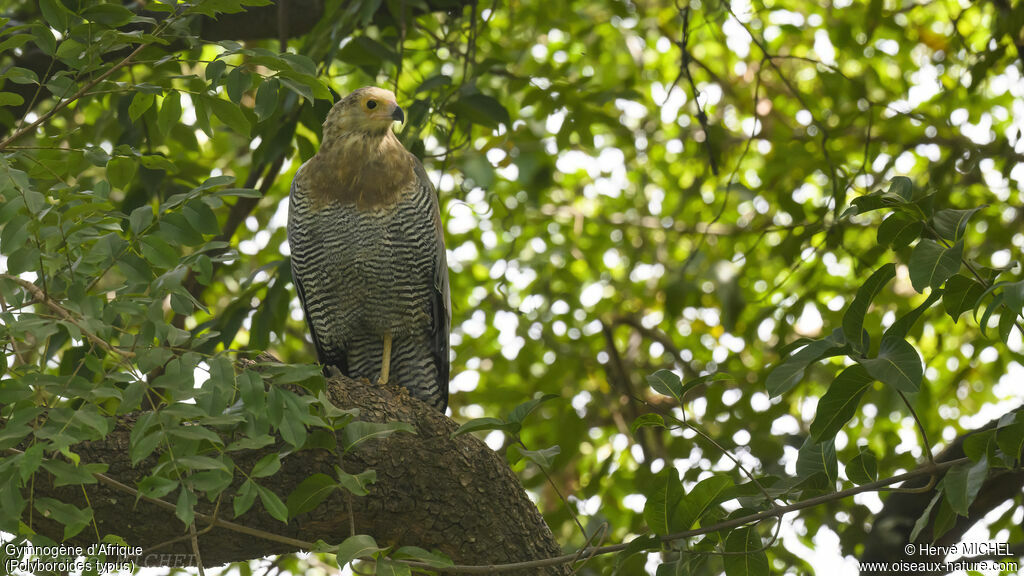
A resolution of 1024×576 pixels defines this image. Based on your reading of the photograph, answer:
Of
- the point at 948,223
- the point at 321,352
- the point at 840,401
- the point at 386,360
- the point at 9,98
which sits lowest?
the point at 840,401

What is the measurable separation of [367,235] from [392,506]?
1476mm

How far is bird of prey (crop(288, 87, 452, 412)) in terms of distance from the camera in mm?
4195

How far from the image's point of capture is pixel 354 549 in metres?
2.11

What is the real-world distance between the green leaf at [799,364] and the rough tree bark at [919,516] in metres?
1.75

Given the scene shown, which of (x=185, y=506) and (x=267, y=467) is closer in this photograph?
(x=185, y=506)

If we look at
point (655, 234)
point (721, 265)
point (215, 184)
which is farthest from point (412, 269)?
point (655, 234)

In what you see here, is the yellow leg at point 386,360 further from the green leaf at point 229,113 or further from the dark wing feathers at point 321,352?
the green leaf at point 229,113

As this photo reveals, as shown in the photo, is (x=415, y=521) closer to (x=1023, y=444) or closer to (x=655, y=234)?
(x=1023, y=444)

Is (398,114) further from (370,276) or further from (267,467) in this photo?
(267,467)

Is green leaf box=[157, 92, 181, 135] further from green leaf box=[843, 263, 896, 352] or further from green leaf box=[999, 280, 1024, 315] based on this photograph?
green leaf box=[999, 280, 1024, 315]

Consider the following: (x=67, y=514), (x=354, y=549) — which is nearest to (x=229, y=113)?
(x=67, y=514)

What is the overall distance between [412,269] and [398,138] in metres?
0.82

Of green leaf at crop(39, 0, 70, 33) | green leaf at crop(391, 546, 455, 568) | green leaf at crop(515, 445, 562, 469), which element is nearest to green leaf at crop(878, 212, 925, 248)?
green leaf at crop(515, 445, 562, 469)

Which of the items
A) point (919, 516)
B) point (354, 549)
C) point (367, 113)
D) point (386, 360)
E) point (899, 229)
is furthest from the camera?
point (386, 360)
